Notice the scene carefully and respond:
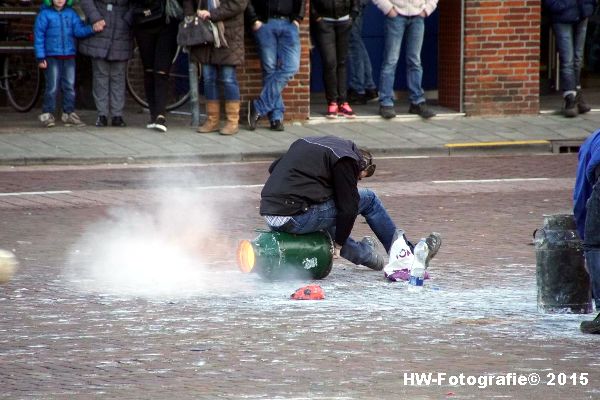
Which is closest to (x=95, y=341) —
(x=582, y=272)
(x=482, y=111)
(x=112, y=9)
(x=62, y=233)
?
(x=582, y=272)

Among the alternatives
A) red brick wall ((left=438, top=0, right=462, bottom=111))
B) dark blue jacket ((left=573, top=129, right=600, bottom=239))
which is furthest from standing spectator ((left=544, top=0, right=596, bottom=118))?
dark blue jacket ((left=573, top=129, right=600, bottom=239))

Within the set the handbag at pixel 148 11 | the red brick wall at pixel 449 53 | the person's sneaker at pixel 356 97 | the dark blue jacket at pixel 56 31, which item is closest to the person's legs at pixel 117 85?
the dark blue jacket at pixel 56 31

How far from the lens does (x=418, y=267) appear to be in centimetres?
912

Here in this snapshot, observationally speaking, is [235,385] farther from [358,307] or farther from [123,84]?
[123,84]

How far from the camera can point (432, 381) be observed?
21.7 ft

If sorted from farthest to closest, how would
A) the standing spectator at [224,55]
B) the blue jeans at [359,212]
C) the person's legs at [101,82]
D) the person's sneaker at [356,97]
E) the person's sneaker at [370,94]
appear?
the person's sneaker at [370,94] → the person's sneaker at [356,97] → the person's legs at [101,82] → the standing spectator at [224,55] → the blue jeans at [359,212]

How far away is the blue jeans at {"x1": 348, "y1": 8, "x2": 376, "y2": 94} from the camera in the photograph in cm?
1827

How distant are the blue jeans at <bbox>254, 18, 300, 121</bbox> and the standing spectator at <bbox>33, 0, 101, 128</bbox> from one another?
202 cm

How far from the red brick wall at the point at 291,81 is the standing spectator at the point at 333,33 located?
7.2 inches

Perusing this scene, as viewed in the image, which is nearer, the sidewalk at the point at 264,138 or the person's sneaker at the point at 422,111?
the sidewalk at the point at 264,138

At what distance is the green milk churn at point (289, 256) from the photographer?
9.21 metres

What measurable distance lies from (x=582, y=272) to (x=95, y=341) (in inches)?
113

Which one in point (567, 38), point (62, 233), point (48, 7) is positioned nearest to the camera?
point (62, 233)

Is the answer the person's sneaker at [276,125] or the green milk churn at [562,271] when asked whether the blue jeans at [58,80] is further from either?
the green milk churn at [562,271]
